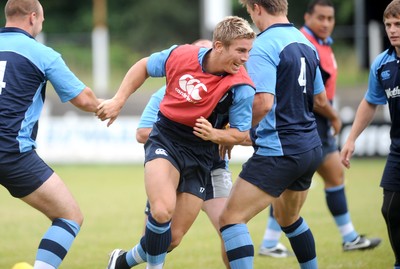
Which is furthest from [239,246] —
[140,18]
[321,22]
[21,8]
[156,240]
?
[140,18]

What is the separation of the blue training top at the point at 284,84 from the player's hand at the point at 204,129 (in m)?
0.43

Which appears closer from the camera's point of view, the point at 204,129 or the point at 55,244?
the point at 204,129

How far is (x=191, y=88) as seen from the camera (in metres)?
5.71

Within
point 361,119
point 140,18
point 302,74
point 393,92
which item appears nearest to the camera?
point 302,74

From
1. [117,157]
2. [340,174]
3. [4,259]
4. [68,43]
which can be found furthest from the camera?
[68,43]

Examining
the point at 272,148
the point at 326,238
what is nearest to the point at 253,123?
the point at 272,148

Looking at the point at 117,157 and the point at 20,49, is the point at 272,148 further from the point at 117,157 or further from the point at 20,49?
the point at 117,157

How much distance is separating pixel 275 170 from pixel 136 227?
4293mm

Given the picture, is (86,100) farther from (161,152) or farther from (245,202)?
(245,202)

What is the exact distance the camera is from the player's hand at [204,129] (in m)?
5.59

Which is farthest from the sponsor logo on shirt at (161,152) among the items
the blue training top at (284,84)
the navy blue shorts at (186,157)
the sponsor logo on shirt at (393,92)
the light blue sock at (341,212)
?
the light blue sock at (341,212)

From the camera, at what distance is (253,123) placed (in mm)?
5750

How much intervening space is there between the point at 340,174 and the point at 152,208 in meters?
3.31

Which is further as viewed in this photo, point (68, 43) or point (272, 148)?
point (68, 43)
